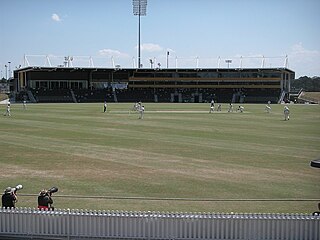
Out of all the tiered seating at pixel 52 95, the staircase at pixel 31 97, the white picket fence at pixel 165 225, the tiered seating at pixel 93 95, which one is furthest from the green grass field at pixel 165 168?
the tiered seating at pixel 93 95

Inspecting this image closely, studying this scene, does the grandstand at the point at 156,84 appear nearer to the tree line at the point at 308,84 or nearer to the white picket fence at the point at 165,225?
the tree line at the point at 308,84

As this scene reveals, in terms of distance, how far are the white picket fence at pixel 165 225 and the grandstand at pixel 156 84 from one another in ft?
318

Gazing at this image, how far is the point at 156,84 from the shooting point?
116562 millimetres

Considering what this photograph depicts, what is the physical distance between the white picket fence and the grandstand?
96.9 metres

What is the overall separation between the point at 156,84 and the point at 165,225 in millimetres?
107430

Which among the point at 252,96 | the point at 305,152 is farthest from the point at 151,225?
the point at 252,96

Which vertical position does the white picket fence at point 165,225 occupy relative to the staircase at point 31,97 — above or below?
below

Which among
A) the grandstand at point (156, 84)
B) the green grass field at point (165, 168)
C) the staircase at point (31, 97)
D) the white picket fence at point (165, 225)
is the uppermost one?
the grandstand at point (156, 84)

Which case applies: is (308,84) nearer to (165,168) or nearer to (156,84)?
(156,84)

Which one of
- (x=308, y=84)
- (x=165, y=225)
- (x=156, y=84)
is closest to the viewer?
(x=165, y=225)

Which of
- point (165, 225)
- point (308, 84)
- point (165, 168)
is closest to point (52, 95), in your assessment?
point (165, 168)

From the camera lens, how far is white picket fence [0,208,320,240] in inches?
380

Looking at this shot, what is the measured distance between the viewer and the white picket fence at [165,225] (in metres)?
9.65

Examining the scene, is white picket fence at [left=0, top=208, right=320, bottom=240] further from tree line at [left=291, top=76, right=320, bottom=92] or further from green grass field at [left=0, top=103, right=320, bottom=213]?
tree line at [left=291, top=76, right=320, bottom=92]
